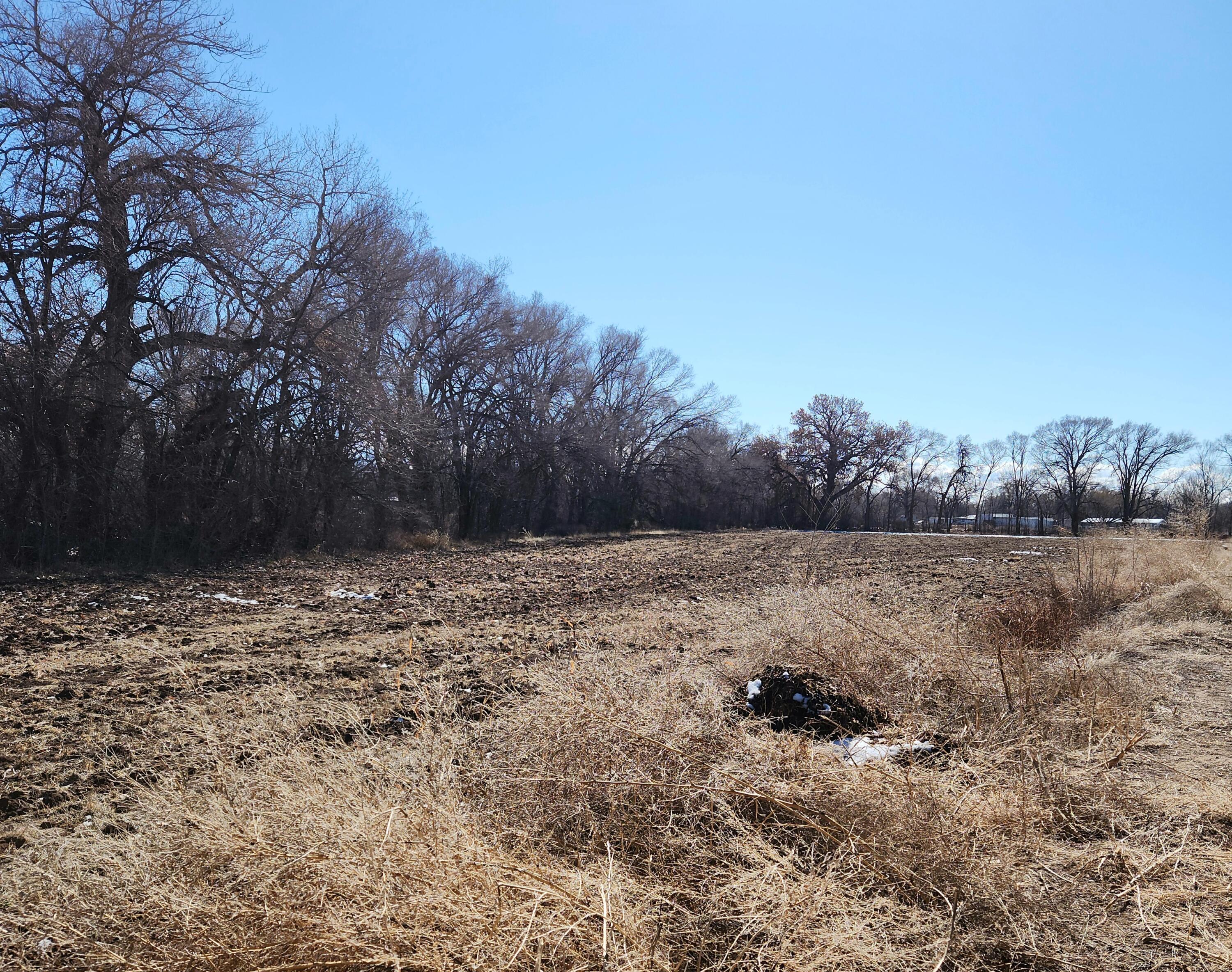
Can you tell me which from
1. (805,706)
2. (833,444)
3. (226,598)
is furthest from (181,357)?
(833,444)

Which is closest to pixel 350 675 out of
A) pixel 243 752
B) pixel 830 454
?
pixel 243 752

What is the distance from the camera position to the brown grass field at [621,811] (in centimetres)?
216

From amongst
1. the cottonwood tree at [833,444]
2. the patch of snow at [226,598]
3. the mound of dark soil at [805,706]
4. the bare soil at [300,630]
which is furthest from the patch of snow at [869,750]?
the cottonwood tree at [833,444]

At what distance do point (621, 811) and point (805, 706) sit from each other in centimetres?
199

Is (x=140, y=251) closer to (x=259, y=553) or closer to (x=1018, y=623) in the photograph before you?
(x=259, y=553)

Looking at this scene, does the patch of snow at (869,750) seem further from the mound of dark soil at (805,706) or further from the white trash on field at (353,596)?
the white trash on field at (353,596)

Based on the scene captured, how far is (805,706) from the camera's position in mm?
4488

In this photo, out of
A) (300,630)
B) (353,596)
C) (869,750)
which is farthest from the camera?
(353,596)

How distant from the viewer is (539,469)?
36.6 metres

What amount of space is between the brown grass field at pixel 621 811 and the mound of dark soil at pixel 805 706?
0.40ft

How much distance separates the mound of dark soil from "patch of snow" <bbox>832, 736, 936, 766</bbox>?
220 mm

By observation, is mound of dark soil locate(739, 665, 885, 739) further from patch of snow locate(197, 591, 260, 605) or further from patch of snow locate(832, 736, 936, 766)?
patch of snow locate(197, 591, 260, 605)

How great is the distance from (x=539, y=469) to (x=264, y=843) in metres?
34.5

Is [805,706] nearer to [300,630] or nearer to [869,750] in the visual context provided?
[869,750]
